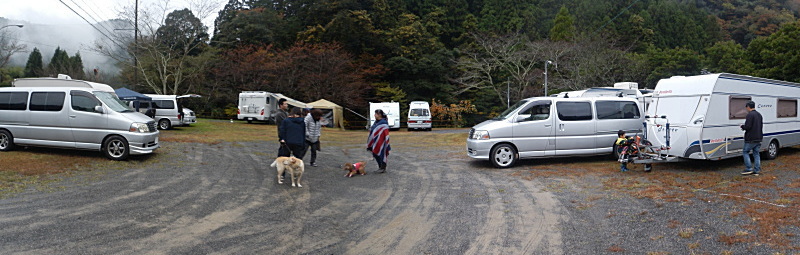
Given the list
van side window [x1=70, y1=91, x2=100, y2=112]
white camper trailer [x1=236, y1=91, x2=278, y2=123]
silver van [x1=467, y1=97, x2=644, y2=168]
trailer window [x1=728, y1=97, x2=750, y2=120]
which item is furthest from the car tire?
white camper trailer [x1=236, y1=91, x2=278, y2=123]

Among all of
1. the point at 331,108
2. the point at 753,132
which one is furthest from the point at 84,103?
the point at 331,108

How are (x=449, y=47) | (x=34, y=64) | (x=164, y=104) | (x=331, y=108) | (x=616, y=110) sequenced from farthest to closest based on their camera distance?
(x=34, y=64)
(x=449, y=47)
(x=331, y=108)
(x=164, y=104)
(x=616, y=110)

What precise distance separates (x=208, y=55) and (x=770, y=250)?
4336cm

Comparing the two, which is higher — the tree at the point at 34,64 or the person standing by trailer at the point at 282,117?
the tree at the point at 34,64

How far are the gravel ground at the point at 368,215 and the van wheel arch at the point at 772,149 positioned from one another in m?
2.07

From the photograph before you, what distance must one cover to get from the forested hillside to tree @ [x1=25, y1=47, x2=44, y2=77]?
1182 inches

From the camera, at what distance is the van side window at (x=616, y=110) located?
10.9 meters

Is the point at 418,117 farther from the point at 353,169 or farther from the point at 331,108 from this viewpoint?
the point at 353,169

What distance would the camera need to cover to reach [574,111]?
10.6 meters

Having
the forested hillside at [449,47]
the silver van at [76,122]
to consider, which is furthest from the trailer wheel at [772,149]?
the forested hillside at [449,47]

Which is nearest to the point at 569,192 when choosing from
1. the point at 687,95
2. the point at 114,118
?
the point at 687,95

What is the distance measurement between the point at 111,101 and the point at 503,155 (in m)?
9.24

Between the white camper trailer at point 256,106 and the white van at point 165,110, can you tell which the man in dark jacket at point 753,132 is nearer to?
the white van at point 165,110

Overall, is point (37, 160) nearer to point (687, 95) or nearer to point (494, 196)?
point (494, 196)
